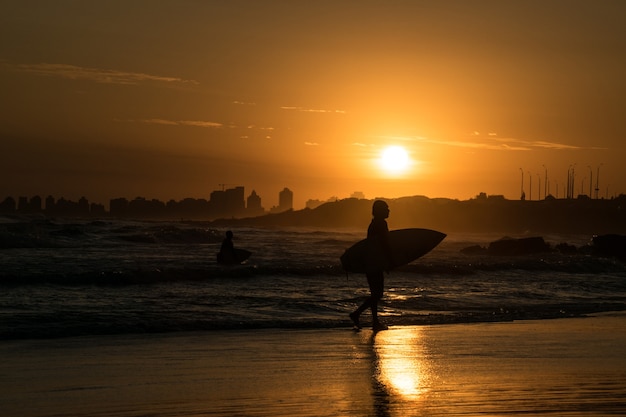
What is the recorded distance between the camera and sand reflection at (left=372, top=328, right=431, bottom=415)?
295 inches

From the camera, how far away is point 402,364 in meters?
9.73

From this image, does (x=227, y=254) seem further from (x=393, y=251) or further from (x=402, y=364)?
(x=402, y=364)

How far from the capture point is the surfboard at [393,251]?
13.8 meters

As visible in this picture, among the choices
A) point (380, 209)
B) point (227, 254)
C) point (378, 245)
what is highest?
point (380, 209)

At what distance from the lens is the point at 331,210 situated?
6909 inches

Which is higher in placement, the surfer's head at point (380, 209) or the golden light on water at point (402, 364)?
the surfer's head at point (380, 209)

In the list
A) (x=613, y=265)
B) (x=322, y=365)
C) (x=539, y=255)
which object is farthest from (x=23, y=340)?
(x=539, y=255)

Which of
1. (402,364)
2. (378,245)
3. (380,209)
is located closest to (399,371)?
(402,364)

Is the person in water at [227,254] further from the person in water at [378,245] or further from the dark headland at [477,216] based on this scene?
the dark headland at [477,216]

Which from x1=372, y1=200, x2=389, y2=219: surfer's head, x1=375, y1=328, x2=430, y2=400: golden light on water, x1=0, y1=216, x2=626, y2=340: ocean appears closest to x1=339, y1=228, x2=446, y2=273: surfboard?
x1=372, y1=200, x2=389, y2=219: surfer's head

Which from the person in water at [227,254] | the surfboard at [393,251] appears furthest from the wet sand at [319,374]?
the person in water at [227,254]

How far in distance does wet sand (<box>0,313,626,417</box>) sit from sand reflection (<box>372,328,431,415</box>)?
14mm

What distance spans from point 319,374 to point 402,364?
124 centimetres

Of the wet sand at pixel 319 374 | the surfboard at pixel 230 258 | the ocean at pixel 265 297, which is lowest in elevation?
the ocean at pixel 265 297
